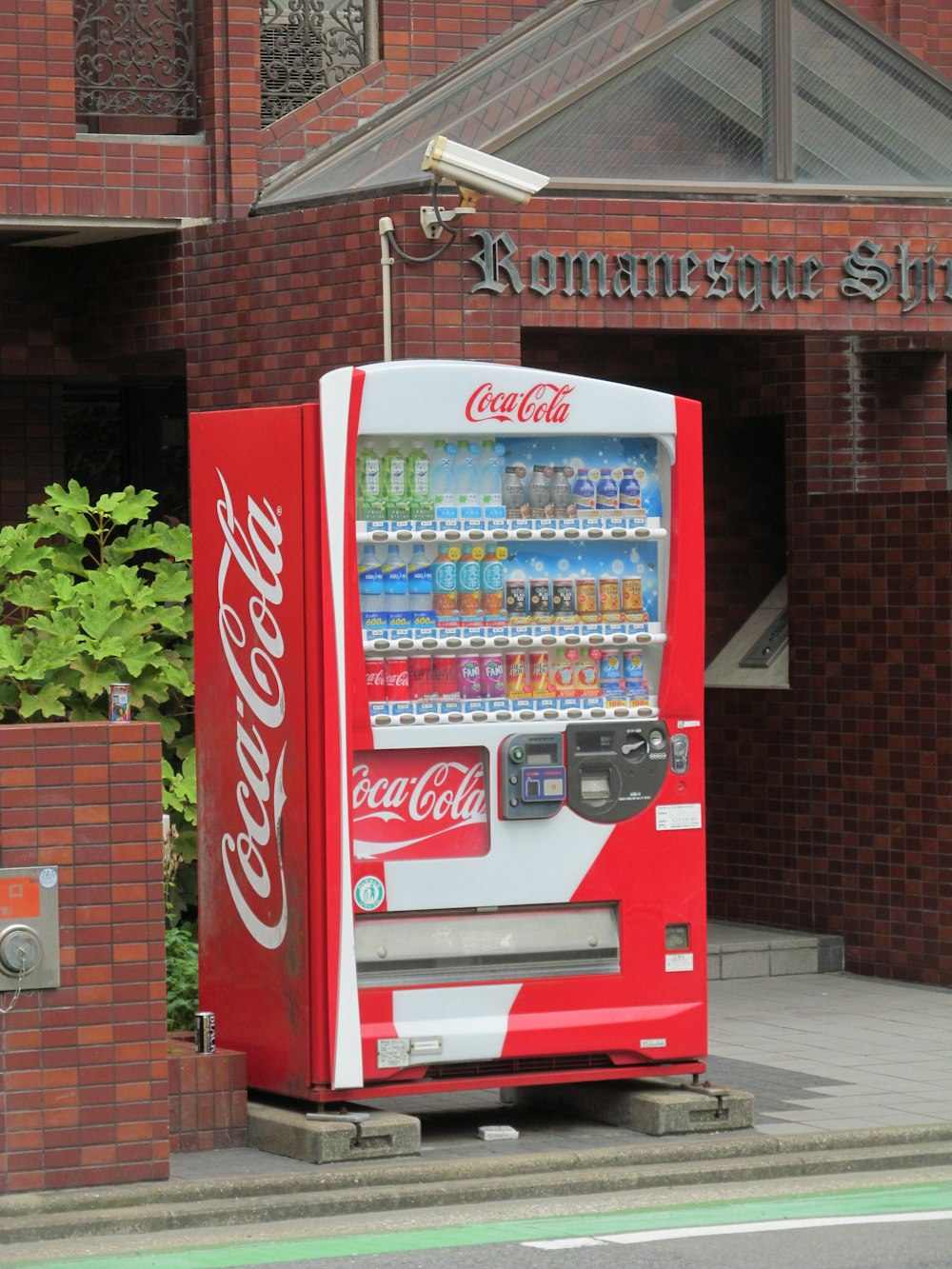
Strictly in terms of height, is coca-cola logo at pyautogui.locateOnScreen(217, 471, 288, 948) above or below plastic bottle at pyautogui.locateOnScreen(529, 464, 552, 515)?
below

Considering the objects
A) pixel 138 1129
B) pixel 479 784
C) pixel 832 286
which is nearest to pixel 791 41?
pixel 832 286

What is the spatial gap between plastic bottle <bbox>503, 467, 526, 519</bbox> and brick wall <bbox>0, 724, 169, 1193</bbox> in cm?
164

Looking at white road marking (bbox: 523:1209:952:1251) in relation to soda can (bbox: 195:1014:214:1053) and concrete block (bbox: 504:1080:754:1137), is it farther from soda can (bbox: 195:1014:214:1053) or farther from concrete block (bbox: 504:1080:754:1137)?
soda can (bbox: 195:1014:214:1053)

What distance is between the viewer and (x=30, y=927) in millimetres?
7266

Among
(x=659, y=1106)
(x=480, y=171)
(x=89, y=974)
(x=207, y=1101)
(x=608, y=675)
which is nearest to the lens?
(x=89, y=974)

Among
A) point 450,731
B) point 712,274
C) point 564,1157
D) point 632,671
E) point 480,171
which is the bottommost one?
point 564,1157

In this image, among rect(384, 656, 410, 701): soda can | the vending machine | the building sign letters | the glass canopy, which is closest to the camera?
the vending machine

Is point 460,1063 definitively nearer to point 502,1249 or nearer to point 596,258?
point 502,1249

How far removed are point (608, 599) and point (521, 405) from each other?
0.82m

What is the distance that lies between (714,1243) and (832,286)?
566cm

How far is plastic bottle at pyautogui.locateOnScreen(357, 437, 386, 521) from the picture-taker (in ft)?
26.3

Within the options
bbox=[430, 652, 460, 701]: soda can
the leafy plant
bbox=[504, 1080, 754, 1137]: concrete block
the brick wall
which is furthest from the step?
the brick wall

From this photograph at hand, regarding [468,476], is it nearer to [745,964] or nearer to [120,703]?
[120,703]

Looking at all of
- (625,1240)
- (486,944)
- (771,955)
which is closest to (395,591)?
(486,944)
